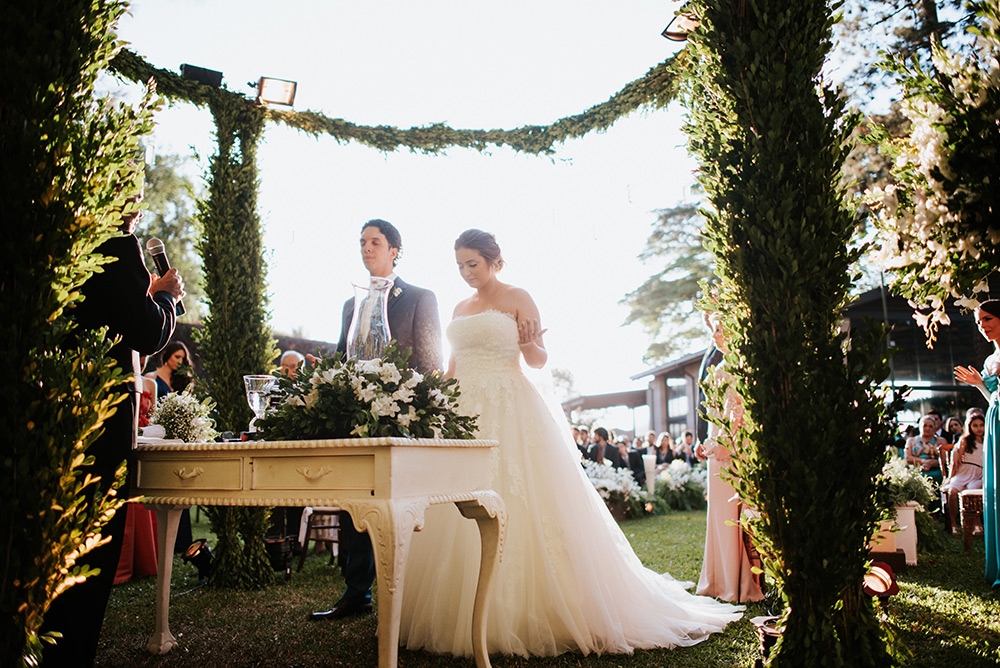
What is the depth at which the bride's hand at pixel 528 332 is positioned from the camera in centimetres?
388

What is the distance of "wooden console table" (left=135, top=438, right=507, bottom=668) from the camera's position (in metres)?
2.33

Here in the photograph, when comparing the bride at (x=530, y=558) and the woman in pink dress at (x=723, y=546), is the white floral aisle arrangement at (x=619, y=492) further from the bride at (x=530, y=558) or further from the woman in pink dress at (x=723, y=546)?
the bride at (x=530, y=558)

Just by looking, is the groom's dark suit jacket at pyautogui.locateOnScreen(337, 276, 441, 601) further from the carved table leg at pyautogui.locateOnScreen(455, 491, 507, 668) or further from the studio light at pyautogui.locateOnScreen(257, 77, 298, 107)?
the studio light at pyautogui.locateOnScreen(257, 77, 298, 107)

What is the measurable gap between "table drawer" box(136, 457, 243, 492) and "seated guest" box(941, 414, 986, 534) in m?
9.09

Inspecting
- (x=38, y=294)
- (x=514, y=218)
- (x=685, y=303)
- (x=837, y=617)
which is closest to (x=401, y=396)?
(x=38, y=294)

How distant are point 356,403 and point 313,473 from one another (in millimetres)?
323

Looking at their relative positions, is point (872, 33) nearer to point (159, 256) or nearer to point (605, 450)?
point (605, 450)

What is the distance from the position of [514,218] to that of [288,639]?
21.1 feet

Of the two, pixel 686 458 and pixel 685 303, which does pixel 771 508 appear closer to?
pixel 686 458

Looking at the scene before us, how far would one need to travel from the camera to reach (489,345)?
4195 mm

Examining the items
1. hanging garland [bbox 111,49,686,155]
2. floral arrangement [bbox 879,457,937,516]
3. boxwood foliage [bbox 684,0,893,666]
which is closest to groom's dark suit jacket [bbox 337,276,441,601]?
boxwood foliage [bbox 684,0,893,666]

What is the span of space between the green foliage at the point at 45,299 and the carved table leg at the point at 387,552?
827 mm

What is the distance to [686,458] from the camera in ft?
52.2

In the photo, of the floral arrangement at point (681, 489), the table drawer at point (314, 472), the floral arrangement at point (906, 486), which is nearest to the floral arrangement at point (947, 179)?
the table drawer at point (314, 472)
